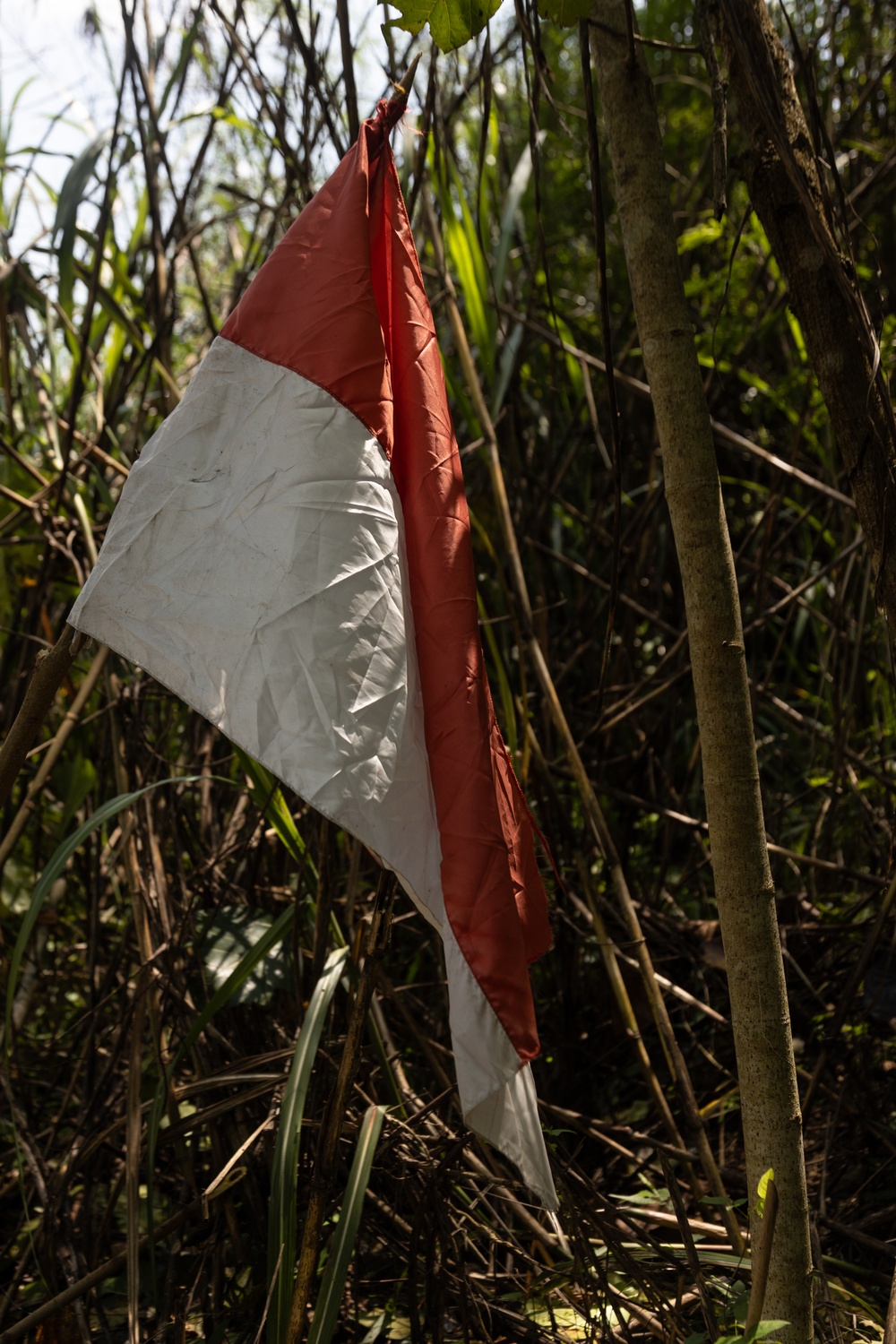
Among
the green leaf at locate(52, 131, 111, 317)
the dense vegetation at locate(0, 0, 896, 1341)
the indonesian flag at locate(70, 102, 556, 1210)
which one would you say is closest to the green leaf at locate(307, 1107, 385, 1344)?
the dense vegetation at locate(0, 0, 896, 1341)

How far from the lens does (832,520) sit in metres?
2.07

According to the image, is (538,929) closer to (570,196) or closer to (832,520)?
(832,520)

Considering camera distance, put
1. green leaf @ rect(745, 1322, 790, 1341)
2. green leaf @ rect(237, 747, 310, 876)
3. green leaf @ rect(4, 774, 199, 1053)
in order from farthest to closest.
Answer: green leaf @ rect(237, 747, 310, 876) → green leaf @ rect(4, 774, 199, 1053) → green leaf @ rect(745, 1322, 790, 1341)

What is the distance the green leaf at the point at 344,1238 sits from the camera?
79 centimetres

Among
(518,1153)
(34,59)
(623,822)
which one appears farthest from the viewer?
(34,59)

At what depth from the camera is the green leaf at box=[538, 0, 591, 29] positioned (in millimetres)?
729

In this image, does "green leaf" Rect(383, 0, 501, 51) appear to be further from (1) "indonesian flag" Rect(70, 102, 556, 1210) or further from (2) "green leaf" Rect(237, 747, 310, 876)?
(2) "green leaf" Rect(237, 747, 310, 876)

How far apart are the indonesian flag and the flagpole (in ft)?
0.11

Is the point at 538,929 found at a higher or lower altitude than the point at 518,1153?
higher

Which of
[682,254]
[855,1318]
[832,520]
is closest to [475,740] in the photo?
[855,1318]

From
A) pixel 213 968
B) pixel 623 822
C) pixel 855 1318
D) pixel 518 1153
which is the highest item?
pixel 623 822

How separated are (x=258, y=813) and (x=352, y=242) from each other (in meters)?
0.86

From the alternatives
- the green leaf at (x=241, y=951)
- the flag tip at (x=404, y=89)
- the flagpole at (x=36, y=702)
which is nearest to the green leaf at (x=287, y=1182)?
the green leaf at (x=241, y=951)

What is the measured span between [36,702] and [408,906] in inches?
37.2
